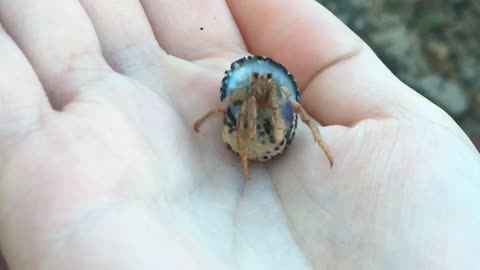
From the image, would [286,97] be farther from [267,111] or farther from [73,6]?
[73,6]

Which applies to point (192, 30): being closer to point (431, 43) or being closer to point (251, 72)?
point (251, 72)

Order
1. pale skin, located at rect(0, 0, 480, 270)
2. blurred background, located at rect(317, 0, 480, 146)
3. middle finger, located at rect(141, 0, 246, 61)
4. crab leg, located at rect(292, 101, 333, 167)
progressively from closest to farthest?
pale skin, located at rect(0, 0, 480, 270) → crab leg, located at rect(292, 101, 333, 167) → middle finger, located at rect(141, 0, 246, 61) → blurred background, located at rect(317, 0, 480, 146)

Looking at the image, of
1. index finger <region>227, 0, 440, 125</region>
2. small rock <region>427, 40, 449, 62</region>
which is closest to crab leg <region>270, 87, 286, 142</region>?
index finger <region>227, 0, 440, 125</region>

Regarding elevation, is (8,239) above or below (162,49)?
below

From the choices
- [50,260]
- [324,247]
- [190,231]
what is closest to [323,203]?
[324,247]

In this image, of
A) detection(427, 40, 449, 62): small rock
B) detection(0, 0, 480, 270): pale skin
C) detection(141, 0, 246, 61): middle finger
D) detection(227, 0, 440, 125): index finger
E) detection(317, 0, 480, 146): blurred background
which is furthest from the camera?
detection(427, 40, 449, 62): small rock

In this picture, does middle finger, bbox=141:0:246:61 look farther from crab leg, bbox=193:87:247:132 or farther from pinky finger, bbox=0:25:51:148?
pinky finger, bbox=0:25:51:148
